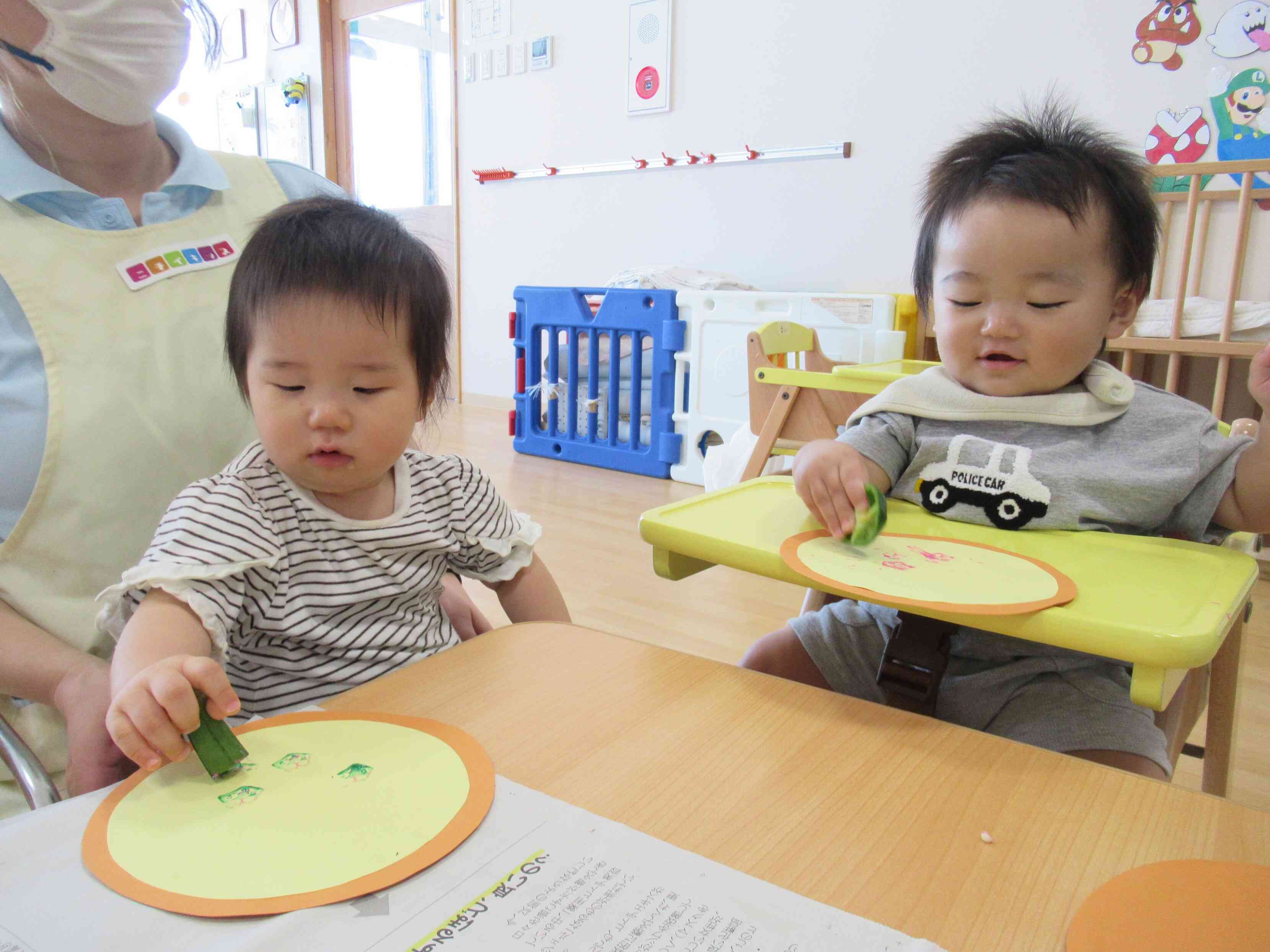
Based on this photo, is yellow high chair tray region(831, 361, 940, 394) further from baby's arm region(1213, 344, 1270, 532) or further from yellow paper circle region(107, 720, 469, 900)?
yellow paper circle region(107, 720, 469, 900)

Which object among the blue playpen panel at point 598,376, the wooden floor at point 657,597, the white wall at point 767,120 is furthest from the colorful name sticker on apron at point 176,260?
the white wall at point 767,120

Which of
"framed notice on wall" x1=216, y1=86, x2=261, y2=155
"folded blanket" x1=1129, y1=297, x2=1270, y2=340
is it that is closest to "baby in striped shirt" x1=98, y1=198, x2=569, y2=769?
"folded blanket" x1=1129, y1=297, x2=1270, y2=340

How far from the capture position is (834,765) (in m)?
0.42

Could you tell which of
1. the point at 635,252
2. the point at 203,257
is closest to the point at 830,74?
the point at 635,252

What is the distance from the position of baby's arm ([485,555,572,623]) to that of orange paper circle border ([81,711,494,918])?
1.10ft

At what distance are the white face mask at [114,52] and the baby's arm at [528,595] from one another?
1.79ft

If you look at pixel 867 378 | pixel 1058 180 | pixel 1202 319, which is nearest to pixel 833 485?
pixel 1058 180

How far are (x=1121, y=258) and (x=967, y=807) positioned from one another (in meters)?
0.66

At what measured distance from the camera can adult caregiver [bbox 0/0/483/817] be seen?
0.64m

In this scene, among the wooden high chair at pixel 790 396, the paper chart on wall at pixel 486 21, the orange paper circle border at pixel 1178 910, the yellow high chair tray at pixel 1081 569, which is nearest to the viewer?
the orange paper circle border at pixel 1178 910

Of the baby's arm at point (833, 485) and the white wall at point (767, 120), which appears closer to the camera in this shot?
the baby's arm at point (833, 485)

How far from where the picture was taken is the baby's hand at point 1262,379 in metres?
0.66

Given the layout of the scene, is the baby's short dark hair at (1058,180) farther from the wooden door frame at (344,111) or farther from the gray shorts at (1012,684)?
the wooden door frame at (344,111)

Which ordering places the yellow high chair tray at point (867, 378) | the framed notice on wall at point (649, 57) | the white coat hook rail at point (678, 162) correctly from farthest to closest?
the framed notice on wall at point (649, 57) → the white coat hook rail at point (678, 162) → the yellow high chair tray at point (867, 378)
